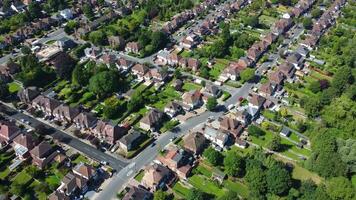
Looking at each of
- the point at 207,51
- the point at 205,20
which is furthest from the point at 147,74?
the point at 205,20

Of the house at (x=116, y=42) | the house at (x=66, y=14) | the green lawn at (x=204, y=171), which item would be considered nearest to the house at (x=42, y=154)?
the green lawn at (x=204, y=171)

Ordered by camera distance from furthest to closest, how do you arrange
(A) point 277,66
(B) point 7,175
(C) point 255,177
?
(A) point 277,66, (B) point 7,175, (C) point 255,177

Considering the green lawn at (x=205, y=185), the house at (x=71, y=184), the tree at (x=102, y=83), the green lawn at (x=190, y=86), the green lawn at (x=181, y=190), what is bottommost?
the green lawn at (x=181, y=190)

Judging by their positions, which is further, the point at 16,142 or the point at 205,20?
the point at 205,20

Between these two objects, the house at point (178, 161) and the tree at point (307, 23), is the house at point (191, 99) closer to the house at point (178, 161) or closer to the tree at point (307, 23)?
the house at point (178, 161)

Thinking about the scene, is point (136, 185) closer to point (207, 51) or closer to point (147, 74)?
point (147, 74)

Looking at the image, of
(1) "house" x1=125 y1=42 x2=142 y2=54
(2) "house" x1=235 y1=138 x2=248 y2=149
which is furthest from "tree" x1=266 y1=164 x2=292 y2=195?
(1) "house" x1=125 y1=42 x2=142 y2=54

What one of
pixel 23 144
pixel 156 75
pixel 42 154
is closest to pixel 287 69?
pixel 156 75
